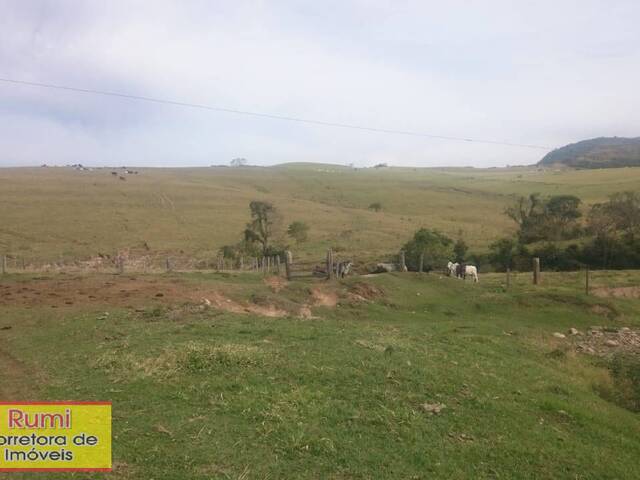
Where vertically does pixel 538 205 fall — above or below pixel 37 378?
above

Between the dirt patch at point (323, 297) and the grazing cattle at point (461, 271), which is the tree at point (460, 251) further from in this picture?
the dirt patch at point (323, 297)

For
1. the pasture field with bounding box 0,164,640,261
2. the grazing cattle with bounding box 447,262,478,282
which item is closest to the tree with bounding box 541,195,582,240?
the pasture field with bounding box 0,164,640,261

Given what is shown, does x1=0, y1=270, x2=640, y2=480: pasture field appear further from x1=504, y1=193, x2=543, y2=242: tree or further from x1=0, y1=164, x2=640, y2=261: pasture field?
x1=504, y1=193, x2=543, y2=242: tree

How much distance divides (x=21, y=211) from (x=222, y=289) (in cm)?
4985

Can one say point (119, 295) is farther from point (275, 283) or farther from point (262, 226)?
point (262, 226)

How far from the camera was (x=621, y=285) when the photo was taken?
2627cm

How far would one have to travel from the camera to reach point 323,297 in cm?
1975

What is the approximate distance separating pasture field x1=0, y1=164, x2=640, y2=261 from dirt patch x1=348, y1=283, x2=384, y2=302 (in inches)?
788

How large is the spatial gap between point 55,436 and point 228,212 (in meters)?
65.1

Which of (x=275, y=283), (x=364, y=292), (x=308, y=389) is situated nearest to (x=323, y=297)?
(x=364, y=292)

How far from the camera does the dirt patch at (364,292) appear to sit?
20203mm

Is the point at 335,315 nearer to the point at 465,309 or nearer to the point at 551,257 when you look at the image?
the point at 465,309

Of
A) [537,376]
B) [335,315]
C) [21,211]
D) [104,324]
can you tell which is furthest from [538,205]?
[21,211]

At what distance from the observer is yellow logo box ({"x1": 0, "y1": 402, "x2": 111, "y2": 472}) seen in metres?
6.11
